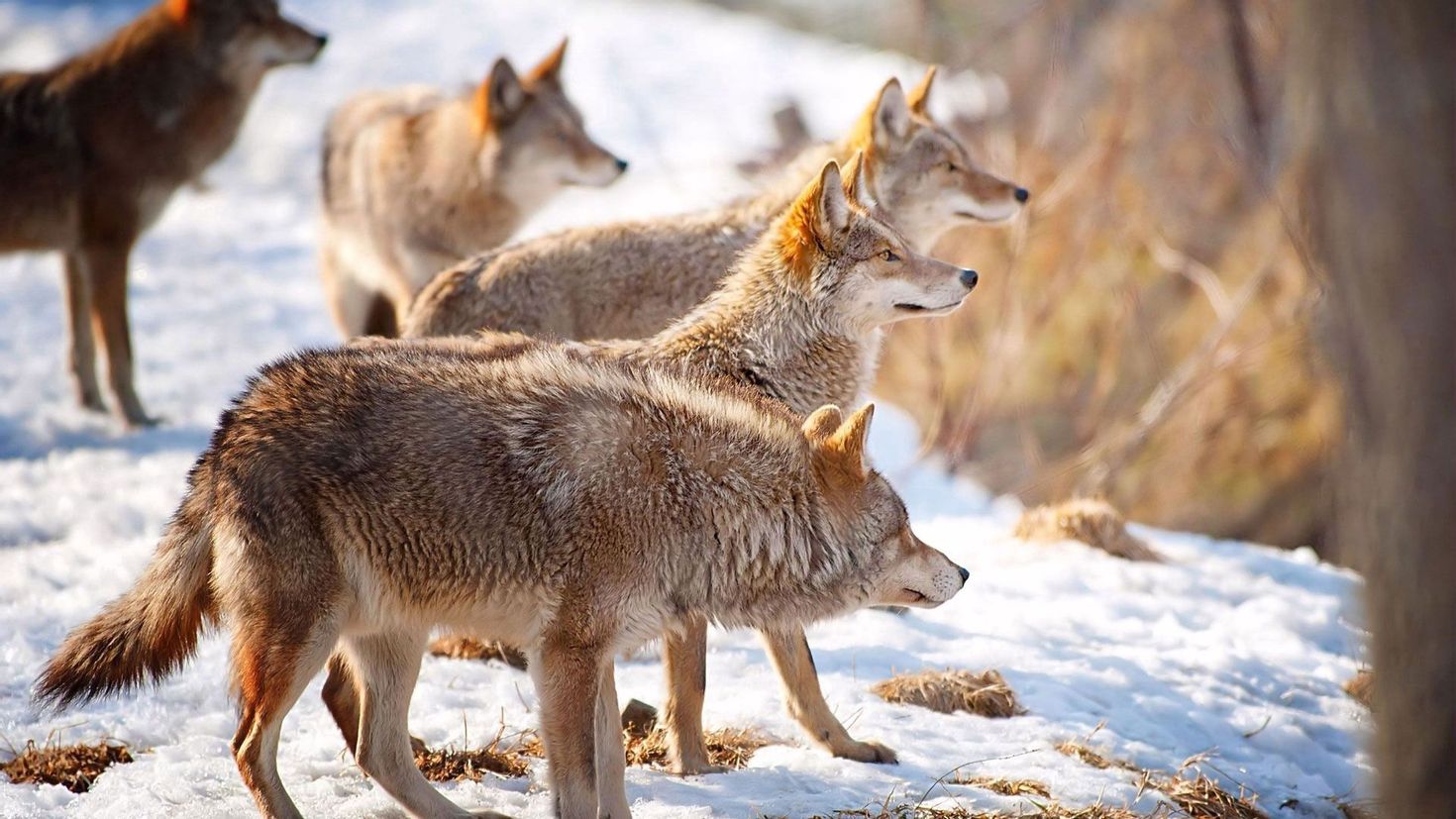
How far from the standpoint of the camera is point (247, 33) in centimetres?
1002

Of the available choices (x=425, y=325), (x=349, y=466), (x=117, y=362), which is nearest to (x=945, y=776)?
(x=349, y=466)

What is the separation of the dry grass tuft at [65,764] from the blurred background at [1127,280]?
329 inches

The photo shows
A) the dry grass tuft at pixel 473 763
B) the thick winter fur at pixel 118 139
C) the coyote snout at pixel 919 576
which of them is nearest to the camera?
the coyote snout at pixel 919 576

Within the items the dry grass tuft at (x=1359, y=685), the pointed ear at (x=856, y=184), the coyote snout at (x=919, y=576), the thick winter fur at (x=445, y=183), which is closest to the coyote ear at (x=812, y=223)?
the pointed ear at (x=856, y=184)

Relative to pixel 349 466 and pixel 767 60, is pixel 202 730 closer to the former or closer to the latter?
pixel 349 466

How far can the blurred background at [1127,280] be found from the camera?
12.9 m

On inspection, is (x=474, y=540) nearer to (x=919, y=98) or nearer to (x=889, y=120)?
(x=889, y=120)

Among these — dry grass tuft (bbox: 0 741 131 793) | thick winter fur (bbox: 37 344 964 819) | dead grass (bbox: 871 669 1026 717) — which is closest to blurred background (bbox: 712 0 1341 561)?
dead grass (bbox: 871 669 1026 717)

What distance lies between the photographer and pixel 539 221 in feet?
46.2

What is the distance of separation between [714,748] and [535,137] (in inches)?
232

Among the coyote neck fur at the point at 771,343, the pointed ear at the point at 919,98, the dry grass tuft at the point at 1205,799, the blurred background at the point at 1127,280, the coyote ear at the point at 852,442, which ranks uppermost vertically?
the blurred background at the point at 1127,280

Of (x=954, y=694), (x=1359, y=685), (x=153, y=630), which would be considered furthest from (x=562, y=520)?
(x=1359, y=685)

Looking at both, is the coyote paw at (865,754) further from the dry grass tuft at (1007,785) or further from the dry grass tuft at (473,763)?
the dry grass tuft at (473,763)

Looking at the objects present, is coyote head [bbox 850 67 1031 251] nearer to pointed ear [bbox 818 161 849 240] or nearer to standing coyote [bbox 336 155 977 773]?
standing coyote [bbox 336 155 977 773]
